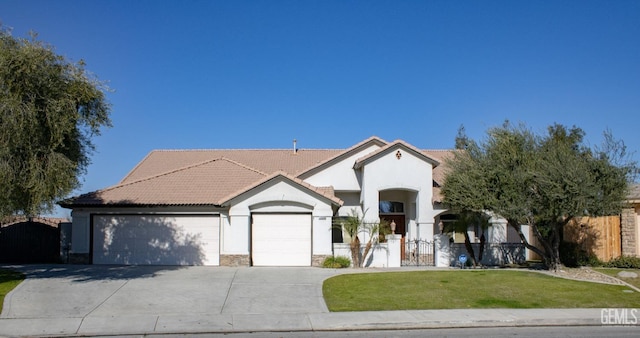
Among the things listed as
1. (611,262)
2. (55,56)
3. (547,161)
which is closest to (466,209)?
(547,161)

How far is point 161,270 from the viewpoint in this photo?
20.4 m

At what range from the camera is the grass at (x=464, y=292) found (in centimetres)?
1425

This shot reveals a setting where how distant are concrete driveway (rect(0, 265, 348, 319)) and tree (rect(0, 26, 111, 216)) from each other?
8.79ft

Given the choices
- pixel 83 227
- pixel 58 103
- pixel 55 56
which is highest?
pixel 55 56

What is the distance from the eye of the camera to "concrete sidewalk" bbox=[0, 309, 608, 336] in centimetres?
1183

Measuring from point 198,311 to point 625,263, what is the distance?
1769cm

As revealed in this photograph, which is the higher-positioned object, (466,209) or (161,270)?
(466,209)

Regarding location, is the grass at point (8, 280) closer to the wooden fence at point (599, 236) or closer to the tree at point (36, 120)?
the tree at point (36, 120)

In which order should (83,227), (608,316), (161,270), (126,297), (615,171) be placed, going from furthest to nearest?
(83,227) < (161,270) < (615,171) < (126,297) < (608,316)

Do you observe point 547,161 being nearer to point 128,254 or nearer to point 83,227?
point 128,254

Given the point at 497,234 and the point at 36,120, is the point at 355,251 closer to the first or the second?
the point at 497,234

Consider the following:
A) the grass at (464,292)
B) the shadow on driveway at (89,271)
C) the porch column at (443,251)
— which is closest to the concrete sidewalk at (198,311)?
the shadow on driveway at (89,271)

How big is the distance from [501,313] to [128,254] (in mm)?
15205

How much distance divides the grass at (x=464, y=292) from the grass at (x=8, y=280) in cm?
879
